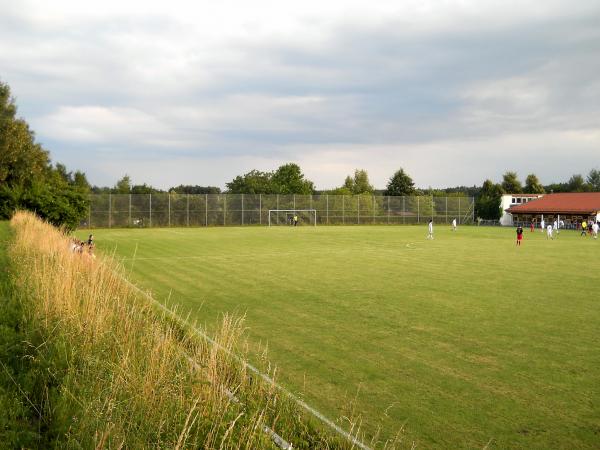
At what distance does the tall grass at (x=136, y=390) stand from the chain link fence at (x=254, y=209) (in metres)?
44.3

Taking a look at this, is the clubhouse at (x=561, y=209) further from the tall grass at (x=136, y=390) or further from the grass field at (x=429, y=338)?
the tall grass at (x=136, y=390)

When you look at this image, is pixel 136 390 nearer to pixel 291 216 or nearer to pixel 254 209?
pixel 254 209

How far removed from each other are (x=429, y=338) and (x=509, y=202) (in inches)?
2576

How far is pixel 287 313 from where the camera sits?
35.9 feet

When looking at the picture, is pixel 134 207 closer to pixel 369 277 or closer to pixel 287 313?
pixel 369 277

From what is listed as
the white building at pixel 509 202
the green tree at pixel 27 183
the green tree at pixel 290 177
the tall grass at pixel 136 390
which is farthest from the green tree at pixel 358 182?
the tall grass at pixel 136 390

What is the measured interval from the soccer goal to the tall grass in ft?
171

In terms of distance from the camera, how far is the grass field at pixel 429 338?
18.9 feet

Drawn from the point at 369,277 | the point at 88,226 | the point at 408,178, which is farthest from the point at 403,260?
the point at 408,178

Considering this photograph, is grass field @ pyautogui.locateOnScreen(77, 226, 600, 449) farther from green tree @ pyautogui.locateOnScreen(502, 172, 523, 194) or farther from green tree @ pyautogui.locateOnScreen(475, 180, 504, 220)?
green tree @ pyautogui.locateOnScreen(502, 172, 523, 194)

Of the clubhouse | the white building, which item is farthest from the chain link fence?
the clubhouse

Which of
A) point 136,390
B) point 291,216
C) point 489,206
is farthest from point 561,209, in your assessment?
point 136,390

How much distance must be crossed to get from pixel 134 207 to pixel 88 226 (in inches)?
190

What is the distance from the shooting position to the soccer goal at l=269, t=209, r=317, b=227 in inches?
2319
